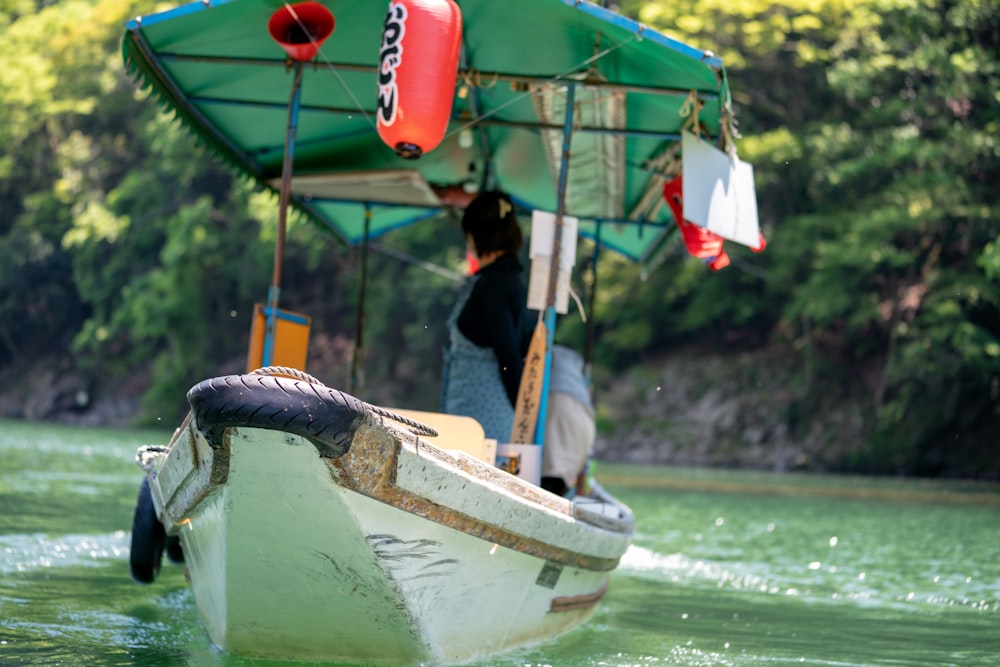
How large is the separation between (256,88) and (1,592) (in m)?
2.92

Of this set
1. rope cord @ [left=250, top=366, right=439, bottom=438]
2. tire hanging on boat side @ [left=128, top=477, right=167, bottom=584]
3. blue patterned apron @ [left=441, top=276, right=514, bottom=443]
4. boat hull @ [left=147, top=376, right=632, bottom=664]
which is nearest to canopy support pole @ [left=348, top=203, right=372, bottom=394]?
tire hanging on boat side @ [left=128, top=477, right=167, bottom=584]

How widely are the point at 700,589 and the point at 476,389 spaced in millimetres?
3051

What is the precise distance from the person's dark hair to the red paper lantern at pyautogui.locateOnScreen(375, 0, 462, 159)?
1.77ft

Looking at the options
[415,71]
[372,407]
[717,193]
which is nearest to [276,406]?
[372,407]

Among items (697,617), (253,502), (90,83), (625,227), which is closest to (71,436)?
(90,83)

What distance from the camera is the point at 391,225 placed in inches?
360

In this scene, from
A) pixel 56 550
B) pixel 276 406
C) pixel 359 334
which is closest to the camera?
pixel 276 406

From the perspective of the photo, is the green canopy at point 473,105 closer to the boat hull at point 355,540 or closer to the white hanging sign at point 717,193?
the white hanging sign at point 717,193

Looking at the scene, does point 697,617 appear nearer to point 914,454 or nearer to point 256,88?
point 256,88

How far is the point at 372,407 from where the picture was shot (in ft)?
11.7

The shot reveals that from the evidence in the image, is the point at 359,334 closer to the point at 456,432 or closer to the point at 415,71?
the point at 415,71

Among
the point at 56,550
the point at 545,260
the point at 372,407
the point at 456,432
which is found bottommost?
the point at 56,550

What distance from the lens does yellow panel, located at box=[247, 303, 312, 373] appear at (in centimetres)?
536

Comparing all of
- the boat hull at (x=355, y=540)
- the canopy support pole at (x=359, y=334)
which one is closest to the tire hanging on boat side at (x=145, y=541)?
the boat hull at (x=355, y=540)
